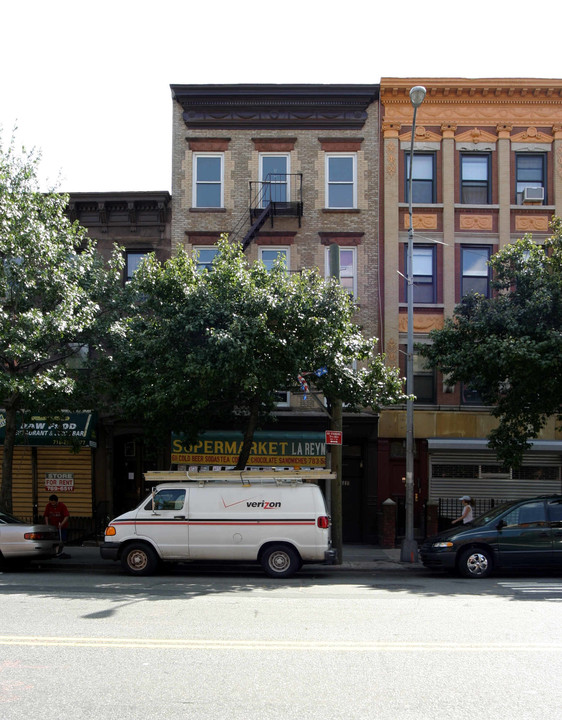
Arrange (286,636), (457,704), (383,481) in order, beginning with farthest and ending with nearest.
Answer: (383,481)
(286,636)
(457,704)

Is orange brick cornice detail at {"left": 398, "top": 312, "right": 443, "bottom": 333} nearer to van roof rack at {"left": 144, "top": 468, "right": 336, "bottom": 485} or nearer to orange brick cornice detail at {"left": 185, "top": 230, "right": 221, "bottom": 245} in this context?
orange brick cornice detail at {"left": 185, "top": 230, "right": 221, "bottom": 245}

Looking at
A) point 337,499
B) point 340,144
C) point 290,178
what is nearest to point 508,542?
point 337,499

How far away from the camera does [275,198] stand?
22.0 m

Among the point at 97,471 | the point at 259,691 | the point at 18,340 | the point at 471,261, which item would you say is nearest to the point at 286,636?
the point at 259,691

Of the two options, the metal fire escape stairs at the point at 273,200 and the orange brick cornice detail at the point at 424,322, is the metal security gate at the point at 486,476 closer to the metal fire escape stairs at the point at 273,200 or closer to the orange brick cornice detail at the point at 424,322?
the orange brick cornice detail at the point at 424,322

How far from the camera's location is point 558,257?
A: 54.8 feet

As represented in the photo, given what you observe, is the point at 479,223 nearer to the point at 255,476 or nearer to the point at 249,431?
the point at 249,431

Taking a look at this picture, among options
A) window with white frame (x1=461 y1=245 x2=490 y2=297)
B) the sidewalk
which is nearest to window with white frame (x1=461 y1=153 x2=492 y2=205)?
window with white frame (x1=461 y1=245 x2=490 y2=297)

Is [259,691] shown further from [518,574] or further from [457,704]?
[518,574]

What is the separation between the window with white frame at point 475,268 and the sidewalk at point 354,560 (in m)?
8.46

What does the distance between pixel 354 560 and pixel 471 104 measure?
48.1 feet

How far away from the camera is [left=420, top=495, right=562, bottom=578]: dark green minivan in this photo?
1386 centimetres

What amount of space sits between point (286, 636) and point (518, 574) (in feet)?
27.4

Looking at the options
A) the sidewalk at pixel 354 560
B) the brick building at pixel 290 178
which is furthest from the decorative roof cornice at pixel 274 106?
the sidewalk at pixel 354 560
